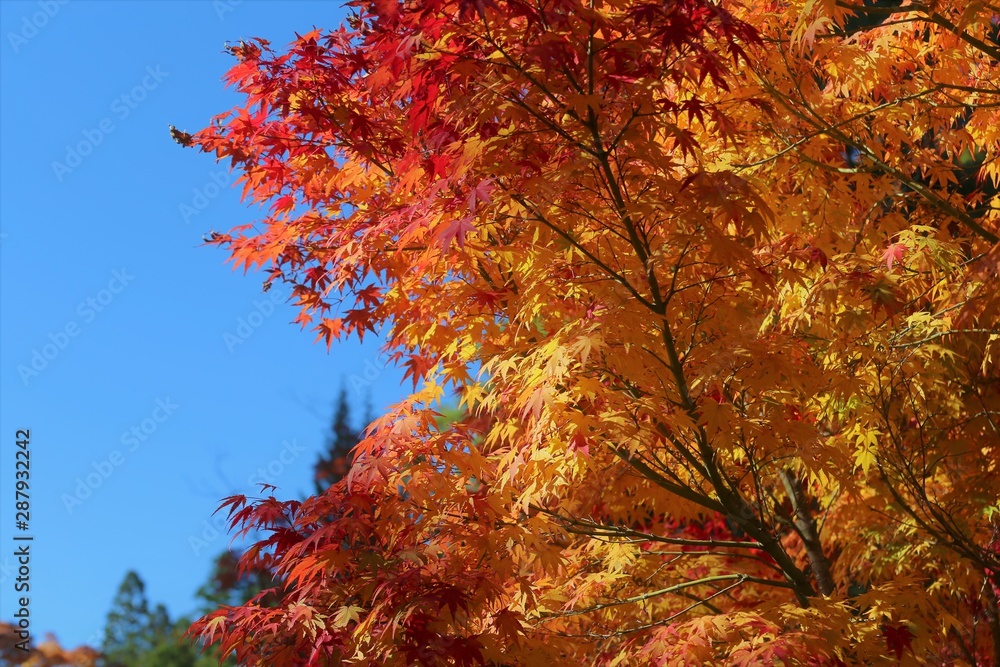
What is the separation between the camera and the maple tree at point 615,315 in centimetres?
338

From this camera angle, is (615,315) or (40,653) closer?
(615,315)

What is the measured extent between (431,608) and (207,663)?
49.0 ft

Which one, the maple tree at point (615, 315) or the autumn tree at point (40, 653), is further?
the autumn tree at point (40, 653)

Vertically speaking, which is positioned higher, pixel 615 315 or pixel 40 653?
pixel 40 653

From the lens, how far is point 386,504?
12.0 feet

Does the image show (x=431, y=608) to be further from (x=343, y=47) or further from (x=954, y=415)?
(x=954, y=415)

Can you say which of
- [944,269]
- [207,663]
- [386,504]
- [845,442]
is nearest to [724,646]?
[845,442]

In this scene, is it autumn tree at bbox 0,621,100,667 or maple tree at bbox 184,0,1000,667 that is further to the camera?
autumn tree at bbox 0,621,100,667

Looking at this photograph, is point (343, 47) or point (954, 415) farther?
point (954, 415)

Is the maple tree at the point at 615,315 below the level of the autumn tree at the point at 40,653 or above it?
below

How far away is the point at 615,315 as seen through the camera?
3.51 meters

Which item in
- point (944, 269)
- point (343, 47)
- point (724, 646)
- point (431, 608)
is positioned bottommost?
point (724, 646)

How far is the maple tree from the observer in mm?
3383

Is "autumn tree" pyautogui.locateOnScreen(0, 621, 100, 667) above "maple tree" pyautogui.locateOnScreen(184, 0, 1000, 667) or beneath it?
above
